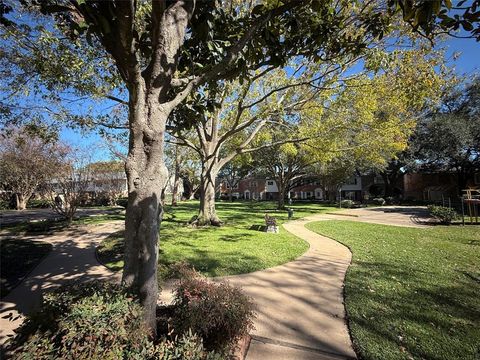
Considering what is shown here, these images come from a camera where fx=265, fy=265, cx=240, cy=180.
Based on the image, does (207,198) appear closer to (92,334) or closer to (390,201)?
(92,334)

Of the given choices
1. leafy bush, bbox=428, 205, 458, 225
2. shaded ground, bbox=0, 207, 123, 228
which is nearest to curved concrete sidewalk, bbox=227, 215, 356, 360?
leafy bush, bbox=428, 205, 458, 225

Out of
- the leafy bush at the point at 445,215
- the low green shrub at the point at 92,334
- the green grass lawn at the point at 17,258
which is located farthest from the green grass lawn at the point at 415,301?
the green grass lawn at the point at 17,258

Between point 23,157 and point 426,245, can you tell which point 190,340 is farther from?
point 23,157

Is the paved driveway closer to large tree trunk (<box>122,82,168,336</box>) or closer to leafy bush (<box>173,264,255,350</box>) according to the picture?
large tree trunk (<box>122,82,168,336</box>)

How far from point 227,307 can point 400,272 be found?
17.8 feet

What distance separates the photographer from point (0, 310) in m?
4.65

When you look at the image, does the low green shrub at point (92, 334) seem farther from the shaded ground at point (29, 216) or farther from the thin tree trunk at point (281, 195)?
the thin tree trunk at point (281, 195)

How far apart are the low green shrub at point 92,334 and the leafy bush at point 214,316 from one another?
23 centimetres

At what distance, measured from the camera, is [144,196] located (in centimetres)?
312

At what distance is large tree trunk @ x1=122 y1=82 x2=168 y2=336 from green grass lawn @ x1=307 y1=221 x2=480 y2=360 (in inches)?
110

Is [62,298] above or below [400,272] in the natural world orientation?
above

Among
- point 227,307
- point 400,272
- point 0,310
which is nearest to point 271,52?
point 227,307

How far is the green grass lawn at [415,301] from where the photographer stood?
3467mm

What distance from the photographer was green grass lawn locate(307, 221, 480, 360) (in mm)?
3467
